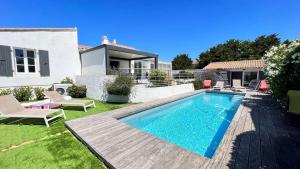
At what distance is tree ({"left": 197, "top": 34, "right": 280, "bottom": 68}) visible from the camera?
111 feet

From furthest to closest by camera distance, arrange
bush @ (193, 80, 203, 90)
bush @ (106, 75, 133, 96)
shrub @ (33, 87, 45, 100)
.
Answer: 1. bush @ (193, 80, 203, 90)
2. shrub @ (33, 87, 45, 100)
3. bush @ (106, 75, 133, 96)

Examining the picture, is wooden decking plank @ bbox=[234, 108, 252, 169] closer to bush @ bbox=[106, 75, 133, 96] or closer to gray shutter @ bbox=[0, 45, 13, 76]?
bush @ bbox=[106, 75, 133, 96]

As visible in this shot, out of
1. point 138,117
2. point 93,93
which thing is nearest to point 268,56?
point 138,117

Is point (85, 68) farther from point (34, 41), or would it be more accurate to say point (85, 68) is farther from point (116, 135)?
point (116, 135)

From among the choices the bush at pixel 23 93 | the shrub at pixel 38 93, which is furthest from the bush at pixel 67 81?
the bush at pixel 23 93

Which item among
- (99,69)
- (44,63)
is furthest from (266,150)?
(44,63)

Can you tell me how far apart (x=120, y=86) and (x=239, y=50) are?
37988 millimetres

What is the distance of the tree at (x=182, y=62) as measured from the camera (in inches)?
1816

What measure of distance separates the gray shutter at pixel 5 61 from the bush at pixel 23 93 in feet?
4.16

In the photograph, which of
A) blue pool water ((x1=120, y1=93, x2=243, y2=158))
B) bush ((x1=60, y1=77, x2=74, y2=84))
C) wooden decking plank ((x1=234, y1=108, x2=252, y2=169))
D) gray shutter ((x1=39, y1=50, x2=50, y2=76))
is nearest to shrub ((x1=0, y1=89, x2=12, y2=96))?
gray shutter ((x1=39, y1=50, x2=50, y2=76))

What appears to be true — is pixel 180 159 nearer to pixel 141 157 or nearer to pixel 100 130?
pixel 141 157

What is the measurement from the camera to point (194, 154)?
3.20 metres

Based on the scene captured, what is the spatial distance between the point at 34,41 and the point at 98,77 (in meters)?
5.69

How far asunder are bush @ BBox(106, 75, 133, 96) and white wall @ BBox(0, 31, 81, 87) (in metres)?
5.38
